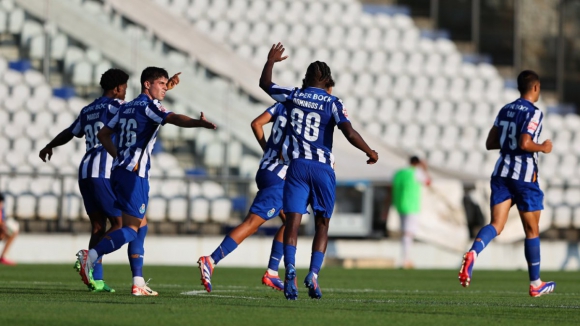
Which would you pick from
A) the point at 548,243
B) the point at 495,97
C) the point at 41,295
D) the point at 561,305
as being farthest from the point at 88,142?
the point at 495,97

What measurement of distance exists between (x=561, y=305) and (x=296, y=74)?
15579 millimetres

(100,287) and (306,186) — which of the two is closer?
(306,186)

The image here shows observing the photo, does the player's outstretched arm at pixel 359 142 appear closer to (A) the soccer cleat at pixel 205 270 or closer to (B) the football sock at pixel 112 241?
(A) the soccer cleat at pixel 205 270

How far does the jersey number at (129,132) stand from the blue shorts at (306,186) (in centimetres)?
122

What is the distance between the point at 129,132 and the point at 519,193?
10.8ft

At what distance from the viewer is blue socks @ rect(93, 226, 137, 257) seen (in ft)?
27.9

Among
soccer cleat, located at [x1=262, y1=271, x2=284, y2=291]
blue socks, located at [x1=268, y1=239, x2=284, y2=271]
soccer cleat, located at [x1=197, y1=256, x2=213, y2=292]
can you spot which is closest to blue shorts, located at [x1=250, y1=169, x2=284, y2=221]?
blue socks, located at [x1=268, y1=239, x2=284, y2=271]

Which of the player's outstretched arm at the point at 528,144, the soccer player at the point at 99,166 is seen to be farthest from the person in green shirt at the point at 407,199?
the soccer player at the point at 99,166

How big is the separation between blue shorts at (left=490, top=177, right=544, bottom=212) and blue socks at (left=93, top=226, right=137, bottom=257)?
10.2ft

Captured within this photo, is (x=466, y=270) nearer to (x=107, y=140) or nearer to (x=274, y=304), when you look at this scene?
(x=274, y=304)

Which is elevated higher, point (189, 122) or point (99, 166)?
point (189, 122)

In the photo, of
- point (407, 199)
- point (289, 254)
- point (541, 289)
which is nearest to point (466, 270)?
point (541, 289)

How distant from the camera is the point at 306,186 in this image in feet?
27.6

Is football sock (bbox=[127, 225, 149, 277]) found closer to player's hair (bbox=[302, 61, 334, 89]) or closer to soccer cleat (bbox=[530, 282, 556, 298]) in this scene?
player's hair (bbox=[302, 61, 334, 89])
